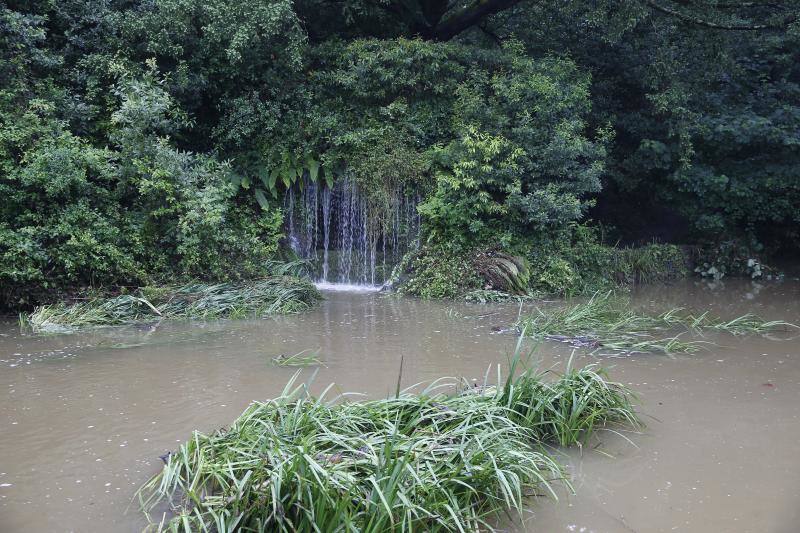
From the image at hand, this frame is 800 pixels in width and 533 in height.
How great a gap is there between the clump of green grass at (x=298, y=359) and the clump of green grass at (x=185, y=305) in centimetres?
252

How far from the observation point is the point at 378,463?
3428 mm

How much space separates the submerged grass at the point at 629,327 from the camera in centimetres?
730

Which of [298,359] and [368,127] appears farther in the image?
[368,127]

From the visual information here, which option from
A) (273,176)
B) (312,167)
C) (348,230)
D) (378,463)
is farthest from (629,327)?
(273,176)

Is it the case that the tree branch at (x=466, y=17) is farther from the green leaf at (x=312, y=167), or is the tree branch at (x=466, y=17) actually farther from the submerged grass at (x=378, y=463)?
the submerged grass at (x=378, y=463)

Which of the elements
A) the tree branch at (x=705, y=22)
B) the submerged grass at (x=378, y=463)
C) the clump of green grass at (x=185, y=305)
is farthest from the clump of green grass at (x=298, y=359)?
the tree branch at (x=705, y=22)

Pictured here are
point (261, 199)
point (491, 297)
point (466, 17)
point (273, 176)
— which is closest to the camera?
point (491, 297)

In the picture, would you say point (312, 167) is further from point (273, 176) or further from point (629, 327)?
point (629, 327)

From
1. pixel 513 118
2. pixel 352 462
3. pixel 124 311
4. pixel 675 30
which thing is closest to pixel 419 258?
pixel 513 118

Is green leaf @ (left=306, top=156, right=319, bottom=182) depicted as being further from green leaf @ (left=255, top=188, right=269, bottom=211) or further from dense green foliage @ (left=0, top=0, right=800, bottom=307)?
green leaf @ (left=255, top=188, right=269, bottom=211)

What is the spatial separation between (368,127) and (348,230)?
1.98 meters

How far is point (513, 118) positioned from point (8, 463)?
9.82m

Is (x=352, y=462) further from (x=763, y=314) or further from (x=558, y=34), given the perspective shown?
(x=558, y=34)

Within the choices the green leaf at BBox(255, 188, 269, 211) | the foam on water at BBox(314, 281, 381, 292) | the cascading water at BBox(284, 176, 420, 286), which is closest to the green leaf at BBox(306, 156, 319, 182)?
the cascading water at BBox(284, 176, 420, 286)
